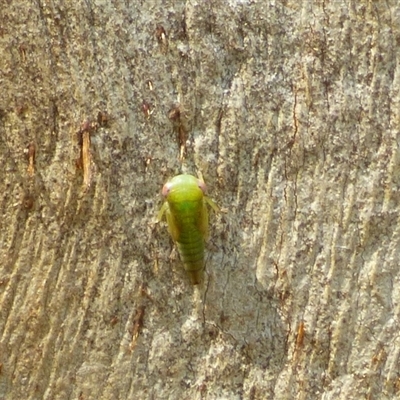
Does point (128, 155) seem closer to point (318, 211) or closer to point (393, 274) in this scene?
point (318, 211)

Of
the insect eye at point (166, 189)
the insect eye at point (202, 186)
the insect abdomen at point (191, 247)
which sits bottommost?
the insect abdomen at point (191, 247)

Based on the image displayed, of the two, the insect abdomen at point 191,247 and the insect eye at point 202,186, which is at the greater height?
the insect eye at point 202,186

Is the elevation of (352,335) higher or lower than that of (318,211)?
lower

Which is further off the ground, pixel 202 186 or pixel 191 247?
pixel 202 186

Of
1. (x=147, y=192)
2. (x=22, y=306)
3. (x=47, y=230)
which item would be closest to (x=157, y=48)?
(x=147, y=192)

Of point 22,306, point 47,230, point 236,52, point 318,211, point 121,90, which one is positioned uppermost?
point 236,52
